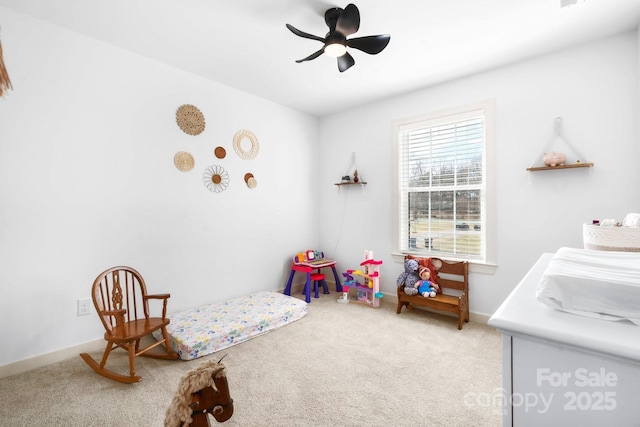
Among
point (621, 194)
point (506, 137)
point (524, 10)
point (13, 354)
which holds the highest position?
point (524, 10)

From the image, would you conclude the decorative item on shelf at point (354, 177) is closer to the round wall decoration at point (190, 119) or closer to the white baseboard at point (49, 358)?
the round wall decoration at point (190, 119)

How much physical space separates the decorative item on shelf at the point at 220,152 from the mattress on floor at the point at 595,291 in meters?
3.19

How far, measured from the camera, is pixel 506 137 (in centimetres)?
287

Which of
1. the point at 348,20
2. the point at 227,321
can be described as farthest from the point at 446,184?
the point at 227,321

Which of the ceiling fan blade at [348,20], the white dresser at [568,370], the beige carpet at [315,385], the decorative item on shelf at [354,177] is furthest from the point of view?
the decorative item on shelf at [354,177]

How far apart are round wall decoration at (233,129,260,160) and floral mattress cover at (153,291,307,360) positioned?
1714 mm

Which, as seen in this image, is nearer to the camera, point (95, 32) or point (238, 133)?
point (95, 32)

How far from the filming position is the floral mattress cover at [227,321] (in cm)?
240

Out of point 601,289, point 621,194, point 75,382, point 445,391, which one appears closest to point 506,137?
point 621,194

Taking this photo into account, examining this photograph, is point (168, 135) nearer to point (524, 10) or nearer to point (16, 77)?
point (16, 77)

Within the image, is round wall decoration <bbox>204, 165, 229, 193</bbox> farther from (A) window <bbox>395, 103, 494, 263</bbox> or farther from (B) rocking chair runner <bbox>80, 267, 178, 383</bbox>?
(A) window <bbox>395, 103, 494, 263</bbox>

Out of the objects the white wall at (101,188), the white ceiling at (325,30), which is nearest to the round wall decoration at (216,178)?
the white wall at (101,188)

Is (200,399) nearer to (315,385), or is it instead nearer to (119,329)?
(315,385)

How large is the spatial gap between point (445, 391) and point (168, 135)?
322 cm
